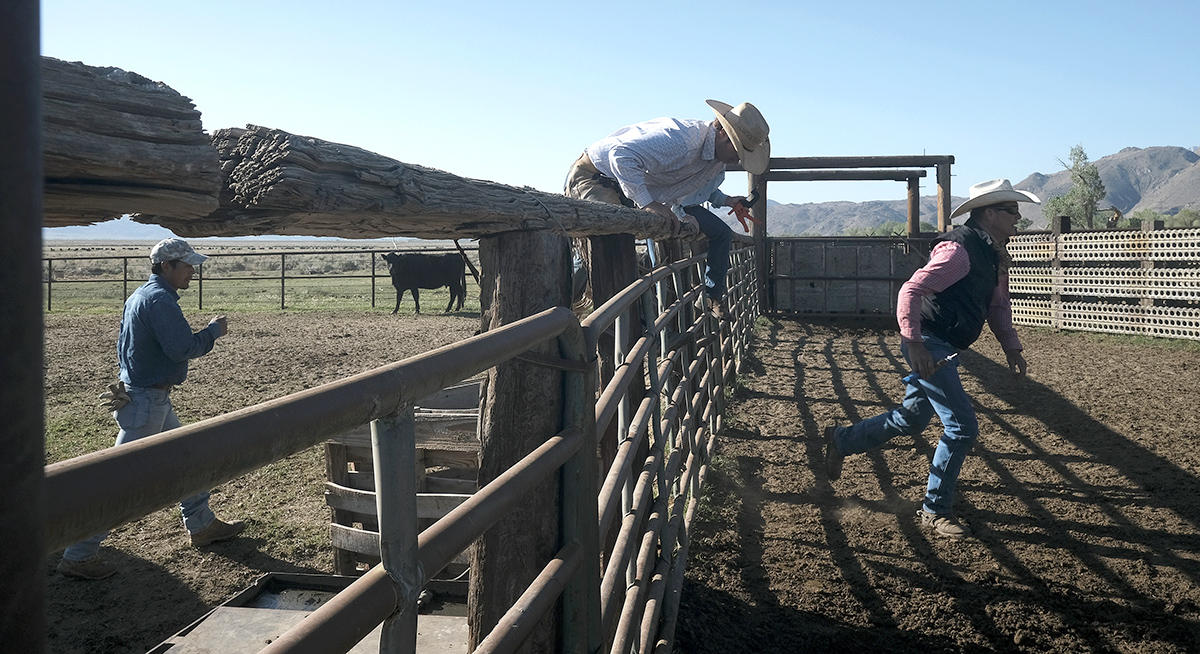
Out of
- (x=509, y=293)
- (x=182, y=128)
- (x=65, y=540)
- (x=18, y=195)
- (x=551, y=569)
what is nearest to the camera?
(x=18, y=195)

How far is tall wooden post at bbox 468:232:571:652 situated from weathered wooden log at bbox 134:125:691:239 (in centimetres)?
8

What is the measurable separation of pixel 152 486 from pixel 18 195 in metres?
0.31

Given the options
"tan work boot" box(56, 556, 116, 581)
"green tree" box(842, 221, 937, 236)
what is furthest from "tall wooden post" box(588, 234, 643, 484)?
"green tree" box(842, 221, 937, 236)

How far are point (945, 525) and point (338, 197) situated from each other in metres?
4.20

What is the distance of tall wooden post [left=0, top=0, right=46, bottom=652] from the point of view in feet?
1.31

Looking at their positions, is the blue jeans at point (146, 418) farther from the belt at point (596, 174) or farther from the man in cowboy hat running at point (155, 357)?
the belt at point (596, 174)

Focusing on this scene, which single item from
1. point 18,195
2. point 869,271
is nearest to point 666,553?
point 18,195

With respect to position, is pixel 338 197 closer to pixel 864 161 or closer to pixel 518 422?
pixel 518 422

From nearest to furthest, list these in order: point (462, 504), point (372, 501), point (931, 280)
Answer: point (462, 504), point (372, 501), point (931, 280)

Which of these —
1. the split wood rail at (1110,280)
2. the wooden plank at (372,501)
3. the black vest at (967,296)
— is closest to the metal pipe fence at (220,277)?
the wooden plank at (372,501)

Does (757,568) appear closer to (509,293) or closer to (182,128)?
(509,293)

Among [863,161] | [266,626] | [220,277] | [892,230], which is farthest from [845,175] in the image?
[220,277]

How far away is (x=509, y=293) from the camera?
2.20 m

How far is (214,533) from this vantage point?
16.7 ft
